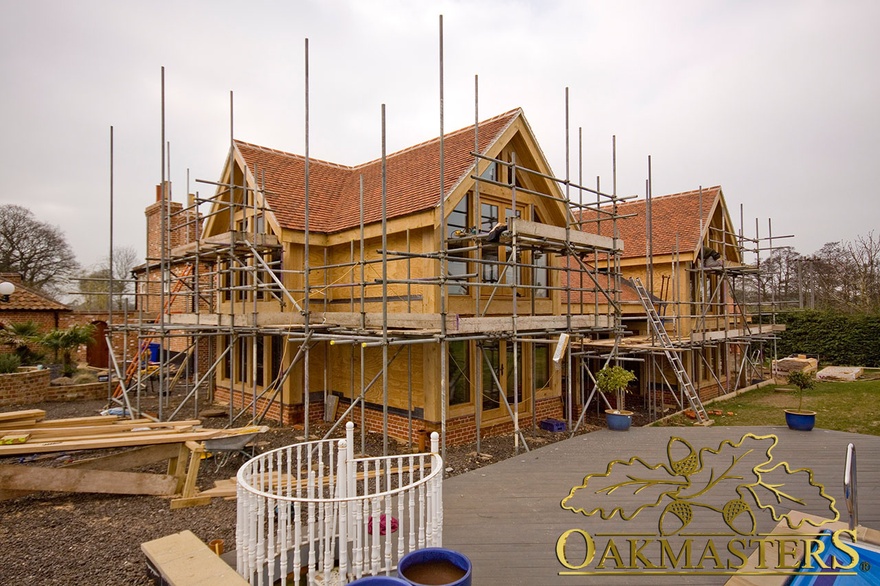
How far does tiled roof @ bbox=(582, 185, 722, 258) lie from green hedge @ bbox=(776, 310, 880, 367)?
11.8 metres

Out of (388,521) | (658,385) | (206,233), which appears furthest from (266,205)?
(658,385)

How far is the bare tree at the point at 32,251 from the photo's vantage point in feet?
115

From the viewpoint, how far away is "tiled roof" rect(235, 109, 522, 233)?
11.7 metres

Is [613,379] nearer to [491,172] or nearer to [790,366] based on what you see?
[491,172]

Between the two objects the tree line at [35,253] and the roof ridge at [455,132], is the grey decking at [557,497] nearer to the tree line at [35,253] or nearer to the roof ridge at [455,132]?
the roof ridge at [455,132]

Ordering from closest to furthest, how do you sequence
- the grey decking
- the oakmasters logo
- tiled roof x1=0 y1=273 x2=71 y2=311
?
the oakmasters logo → the grey decking → tiled roof x1=0 y1=273 x2=71 y2=311

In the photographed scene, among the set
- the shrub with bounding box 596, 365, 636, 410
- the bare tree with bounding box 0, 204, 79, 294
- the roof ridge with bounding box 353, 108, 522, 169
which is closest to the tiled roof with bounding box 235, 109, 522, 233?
the roof ridge with bounding box 353, 108, 522, 169

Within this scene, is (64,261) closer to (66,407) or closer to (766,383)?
(66,407)

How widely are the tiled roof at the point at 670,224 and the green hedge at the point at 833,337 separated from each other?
11807 mm

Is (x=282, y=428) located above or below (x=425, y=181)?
below

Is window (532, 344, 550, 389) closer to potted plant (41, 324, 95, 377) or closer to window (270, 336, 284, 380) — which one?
window (270, 336, 284, 380)

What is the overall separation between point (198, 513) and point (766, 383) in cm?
2270

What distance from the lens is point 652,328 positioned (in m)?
15.4

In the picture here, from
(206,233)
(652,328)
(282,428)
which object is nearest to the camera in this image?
(282,428)
